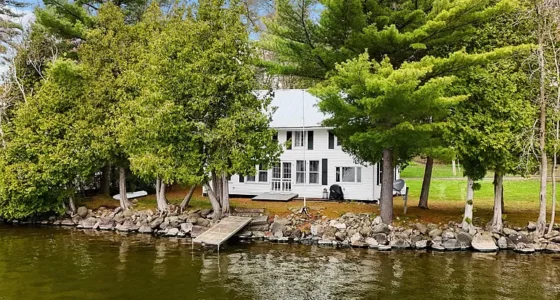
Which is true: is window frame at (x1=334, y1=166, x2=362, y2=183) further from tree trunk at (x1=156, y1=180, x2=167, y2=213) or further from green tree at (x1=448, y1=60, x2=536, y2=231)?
tree trunk at (x1=156, y1=180, x2=167, y2=213)

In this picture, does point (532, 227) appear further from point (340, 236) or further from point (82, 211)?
point (82, 211)

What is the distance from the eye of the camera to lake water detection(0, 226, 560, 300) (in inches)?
465

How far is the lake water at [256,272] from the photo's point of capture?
11805 millimetres

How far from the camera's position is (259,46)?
65.5 ft

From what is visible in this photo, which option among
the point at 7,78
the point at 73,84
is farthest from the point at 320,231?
the point at 7,78

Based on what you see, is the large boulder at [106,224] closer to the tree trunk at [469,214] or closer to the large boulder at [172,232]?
the large boulder at [172,232]

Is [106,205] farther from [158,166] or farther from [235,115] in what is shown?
[235,115]

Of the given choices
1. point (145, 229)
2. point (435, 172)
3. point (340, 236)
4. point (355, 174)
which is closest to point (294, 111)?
point (355, 174)

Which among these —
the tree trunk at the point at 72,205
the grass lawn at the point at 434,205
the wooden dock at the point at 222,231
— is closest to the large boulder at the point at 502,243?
the grass lawn at the point at 434,205

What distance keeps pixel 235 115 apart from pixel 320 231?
6114 mm

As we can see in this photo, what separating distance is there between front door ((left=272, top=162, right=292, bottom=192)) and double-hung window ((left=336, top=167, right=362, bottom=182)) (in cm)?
295

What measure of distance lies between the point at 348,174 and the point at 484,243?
933 centimetres

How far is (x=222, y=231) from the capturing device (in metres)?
17.8

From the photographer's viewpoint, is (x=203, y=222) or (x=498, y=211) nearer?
(x=498, y=211)
